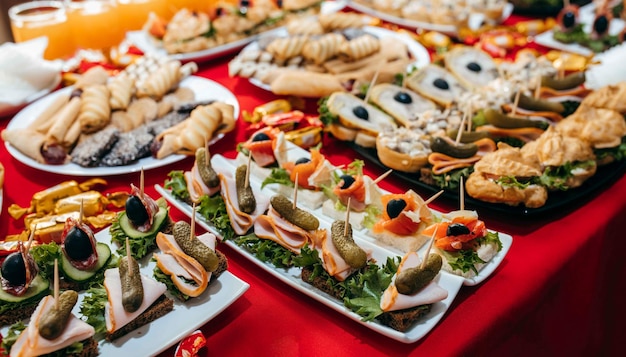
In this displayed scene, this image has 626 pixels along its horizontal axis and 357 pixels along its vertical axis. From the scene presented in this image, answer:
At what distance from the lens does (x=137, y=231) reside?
214 centimetres

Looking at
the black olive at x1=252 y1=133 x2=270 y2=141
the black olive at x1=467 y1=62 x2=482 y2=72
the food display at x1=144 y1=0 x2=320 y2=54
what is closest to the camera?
the black olive at x1=252 y1=133 x2=270 y2=141

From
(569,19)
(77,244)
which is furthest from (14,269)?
(569,19)

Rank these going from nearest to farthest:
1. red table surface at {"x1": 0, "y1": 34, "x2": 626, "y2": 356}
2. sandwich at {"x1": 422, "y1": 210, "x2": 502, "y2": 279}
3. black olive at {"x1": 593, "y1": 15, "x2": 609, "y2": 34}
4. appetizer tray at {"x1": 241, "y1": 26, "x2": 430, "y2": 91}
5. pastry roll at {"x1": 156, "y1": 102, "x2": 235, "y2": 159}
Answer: red table surface at {"x1": 0, "y1": 34, "x2": 626, "y2": 356}, sandwich at {"x1": 422, "y1": 210, "x2": 502, "y2": 279}, pastry roll at {"x1": 156, "y1": 102, "x2": 235, "y2": 159}, appetizer tray at {"x1": 241, "y1": 26, "x2": 430, "y2": 91}, black olive at {"x1": 593, "y1": 15, "x2": 609, "y2": 34}

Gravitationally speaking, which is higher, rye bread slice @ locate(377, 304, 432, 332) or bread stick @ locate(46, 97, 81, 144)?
rye bread slice @ locate(377, 304, 432, 332)

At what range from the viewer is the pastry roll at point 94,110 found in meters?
2.90

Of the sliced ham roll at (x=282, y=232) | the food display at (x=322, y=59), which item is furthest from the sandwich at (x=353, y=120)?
the sliced ham roll at (x=282, y=232)

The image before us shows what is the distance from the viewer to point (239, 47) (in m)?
4.02

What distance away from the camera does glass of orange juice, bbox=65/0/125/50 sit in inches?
154

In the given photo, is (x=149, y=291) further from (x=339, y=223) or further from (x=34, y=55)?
(x=34, y=55)

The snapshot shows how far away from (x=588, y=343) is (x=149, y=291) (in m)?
1.88

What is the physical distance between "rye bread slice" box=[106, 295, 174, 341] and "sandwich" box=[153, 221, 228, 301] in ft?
0.19

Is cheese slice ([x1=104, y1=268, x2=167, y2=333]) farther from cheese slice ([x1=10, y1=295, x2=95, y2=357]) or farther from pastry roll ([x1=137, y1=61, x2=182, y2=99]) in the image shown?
pastry roll ([x1=137, y1=61, x2=182, y2=99])

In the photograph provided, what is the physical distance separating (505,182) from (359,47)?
1.57 metres

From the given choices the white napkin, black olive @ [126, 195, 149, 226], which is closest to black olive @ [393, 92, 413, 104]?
black olive @ [126, 195, 149, 226]
